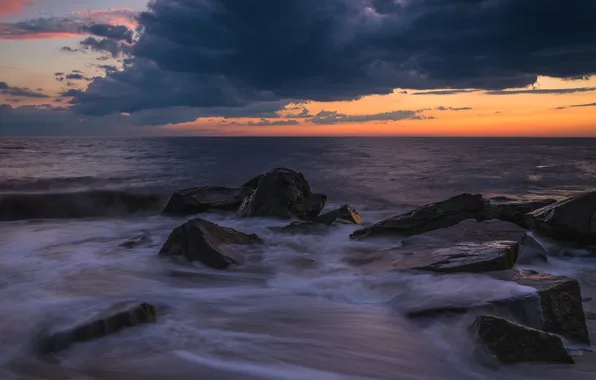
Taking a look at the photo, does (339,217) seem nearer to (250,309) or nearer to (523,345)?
(250,309)

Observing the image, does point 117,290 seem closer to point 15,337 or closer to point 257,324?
point 15,337

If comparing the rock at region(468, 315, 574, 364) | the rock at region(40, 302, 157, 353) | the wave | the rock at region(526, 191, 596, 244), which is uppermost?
the rock at region(526, 191, 596, 244)

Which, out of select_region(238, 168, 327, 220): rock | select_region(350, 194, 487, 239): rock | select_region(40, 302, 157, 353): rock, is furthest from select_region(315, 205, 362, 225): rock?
select_region(40, 302, 157, 353): rock

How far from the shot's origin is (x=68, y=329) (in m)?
4.12

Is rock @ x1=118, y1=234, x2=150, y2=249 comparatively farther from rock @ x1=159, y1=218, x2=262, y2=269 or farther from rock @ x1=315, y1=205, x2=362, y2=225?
rock @ x1=315, y1=205, x2=362, y2=225

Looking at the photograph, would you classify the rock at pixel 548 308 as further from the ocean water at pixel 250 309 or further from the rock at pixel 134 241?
the rock at pixel 134 241

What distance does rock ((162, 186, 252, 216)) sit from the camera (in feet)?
39.1

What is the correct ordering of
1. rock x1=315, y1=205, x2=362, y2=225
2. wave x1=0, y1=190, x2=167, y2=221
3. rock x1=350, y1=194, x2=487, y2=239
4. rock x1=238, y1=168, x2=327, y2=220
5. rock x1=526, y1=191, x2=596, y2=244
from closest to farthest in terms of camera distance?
rock x1=526, y1=191, x2=596, y2=244 < rock x1=350, y1=194, x2=487, y2=239 < rock x1=315, y1=205, x2=362, y2=225 < rock x1=238, y1=168, x2=327, y2=220 < wave x1=0, y1=190, x2=167, y2=221

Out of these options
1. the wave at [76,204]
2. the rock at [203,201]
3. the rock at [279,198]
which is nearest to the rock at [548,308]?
the rock at [279,198]

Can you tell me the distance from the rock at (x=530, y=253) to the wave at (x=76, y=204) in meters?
11.0

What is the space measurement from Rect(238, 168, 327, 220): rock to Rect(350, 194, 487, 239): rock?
2.35 metres

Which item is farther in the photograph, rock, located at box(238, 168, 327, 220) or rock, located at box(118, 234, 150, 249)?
rock, located at box(238, 168, 327, 220)

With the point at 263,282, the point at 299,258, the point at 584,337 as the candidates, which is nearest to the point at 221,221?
the point at 299,258

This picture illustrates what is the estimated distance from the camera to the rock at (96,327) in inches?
155
